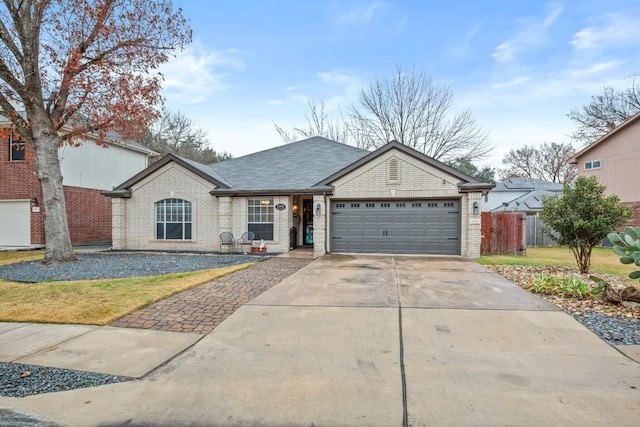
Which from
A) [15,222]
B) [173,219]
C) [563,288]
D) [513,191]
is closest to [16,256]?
[15,222]

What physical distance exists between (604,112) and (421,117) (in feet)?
45.1

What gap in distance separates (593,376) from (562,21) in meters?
13.2

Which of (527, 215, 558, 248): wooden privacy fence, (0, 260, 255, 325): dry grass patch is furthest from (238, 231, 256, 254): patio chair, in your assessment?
(527, 215, 558, 248): wooden privacy fence

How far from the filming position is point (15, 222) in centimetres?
1733

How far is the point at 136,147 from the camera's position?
2155 centimetres

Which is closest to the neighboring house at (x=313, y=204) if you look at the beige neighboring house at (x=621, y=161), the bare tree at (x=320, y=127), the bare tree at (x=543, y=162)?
the beige neighboring house at (x=621, y=161)

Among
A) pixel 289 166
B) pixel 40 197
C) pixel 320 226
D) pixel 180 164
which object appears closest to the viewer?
pixel 320 226

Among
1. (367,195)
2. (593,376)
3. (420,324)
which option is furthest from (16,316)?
(367,195)

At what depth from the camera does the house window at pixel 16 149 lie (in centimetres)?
1695

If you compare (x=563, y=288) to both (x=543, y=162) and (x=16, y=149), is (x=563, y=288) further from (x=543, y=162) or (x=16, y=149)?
(x=543, y=162)

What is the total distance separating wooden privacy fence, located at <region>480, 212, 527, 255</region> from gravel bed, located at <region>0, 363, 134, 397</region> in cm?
1408

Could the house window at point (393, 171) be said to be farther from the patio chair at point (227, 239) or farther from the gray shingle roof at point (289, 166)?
the patio chair at point (227, 239)

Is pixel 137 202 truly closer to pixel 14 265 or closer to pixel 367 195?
pixel 14 265

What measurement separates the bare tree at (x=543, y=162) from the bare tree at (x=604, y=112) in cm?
1234
